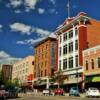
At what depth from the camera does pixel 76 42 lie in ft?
248

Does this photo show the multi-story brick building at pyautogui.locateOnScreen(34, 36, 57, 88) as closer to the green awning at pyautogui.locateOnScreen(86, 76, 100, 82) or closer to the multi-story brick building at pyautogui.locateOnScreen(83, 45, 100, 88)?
the multi-story brick building at pyautogui.locateOnScreen(83, 45, 100, 88)

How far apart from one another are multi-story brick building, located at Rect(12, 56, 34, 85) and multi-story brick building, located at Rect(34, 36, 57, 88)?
1326 cm

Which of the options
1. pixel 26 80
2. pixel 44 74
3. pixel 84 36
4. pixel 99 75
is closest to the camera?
pixel 99 75

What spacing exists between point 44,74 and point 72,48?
24.9 meters

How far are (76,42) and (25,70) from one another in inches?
2283

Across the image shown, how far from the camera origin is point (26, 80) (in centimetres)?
12594

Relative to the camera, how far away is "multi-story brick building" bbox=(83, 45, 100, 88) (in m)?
64.4

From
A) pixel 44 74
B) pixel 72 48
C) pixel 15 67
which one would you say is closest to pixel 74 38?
pixel 72 48

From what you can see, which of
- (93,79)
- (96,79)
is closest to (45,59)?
(93,79)

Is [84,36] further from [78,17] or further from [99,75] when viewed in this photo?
[99,75]

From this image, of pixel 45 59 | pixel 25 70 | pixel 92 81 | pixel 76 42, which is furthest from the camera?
pixel 25 70

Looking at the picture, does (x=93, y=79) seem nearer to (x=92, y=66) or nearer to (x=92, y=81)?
(x=92, y=81)

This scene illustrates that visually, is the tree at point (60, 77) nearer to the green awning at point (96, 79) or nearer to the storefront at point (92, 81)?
the storefront at point (92, 81)

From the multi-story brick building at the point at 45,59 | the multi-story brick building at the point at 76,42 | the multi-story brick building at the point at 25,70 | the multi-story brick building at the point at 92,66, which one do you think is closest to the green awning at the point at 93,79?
the multi-story brick building at the point at 92,66
